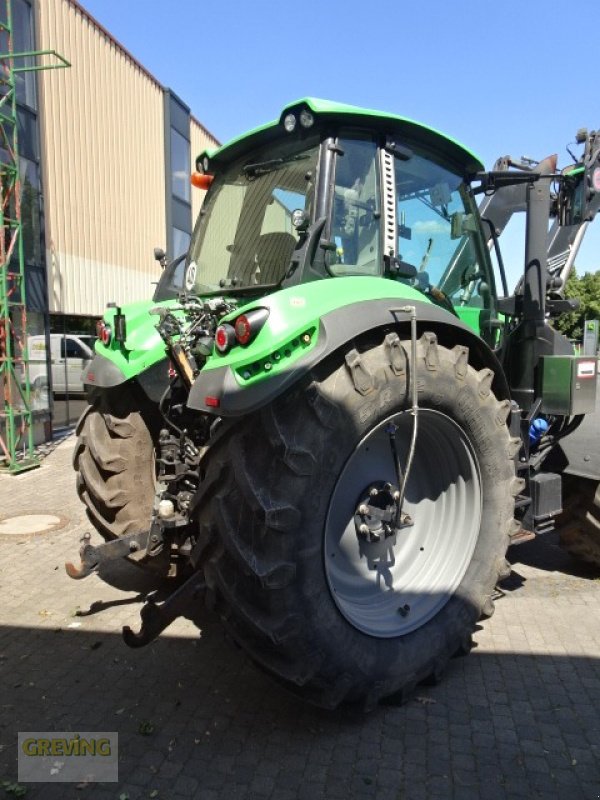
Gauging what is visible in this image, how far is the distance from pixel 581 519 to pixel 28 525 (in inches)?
184

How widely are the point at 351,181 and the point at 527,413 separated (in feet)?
6.14

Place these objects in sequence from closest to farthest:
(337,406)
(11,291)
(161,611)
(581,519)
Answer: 1. (337,406)
2. (161,611)
3. (581,519)
4. (11,291)

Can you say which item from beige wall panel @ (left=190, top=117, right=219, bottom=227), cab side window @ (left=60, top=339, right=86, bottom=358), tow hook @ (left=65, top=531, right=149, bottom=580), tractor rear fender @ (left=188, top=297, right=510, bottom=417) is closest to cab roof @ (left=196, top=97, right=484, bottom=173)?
tractor rear fender @ (left=188, top=297, right=510, bottom=417)

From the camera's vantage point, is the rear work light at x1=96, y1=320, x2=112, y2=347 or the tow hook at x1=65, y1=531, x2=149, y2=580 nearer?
the tow hook at x1=65, y1=531, x2=149, y2=580

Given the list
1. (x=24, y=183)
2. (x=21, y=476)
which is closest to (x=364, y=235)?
(x=21, y=476)

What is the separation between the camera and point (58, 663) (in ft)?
10.9

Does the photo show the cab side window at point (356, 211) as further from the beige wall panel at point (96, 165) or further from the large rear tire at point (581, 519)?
the beige wall panel at point (96, 165)

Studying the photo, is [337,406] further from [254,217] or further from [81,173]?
[81,173]

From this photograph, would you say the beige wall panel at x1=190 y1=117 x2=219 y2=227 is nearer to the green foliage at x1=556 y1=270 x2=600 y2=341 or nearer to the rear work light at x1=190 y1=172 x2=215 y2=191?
the rear work light at x1=190 y1=172 x2=215 y2=191

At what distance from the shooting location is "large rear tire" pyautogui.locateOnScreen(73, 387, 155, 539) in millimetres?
3449

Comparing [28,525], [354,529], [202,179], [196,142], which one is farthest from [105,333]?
[196,142]

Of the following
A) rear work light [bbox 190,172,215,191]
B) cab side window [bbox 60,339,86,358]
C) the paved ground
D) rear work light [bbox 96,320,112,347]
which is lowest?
the paved ground

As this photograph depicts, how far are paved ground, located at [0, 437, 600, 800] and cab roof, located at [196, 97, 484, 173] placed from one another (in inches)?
100

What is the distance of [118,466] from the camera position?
3438 mm
